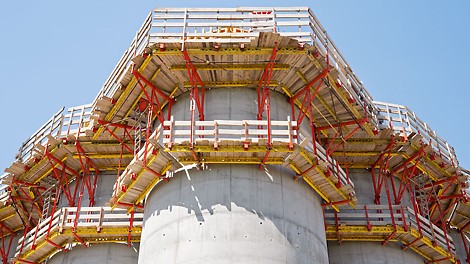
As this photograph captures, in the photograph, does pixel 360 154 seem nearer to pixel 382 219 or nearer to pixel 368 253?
pixel 382 219

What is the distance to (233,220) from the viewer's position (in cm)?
2545

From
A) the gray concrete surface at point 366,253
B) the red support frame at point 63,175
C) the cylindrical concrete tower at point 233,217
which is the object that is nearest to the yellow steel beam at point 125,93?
the cylindrical concrete tower at point 233,217

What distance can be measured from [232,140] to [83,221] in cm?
1423

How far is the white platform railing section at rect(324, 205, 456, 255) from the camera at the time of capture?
33.1 m

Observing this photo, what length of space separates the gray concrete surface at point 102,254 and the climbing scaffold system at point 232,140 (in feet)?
2.09

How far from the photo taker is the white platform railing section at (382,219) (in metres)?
33.1

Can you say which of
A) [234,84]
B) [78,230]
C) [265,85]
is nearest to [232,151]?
[265,85]

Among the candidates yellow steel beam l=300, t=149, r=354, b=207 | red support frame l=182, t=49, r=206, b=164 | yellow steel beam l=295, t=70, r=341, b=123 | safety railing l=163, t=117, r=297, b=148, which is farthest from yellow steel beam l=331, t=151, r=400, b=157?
red support frame l=182, t=49, r=206, b=164

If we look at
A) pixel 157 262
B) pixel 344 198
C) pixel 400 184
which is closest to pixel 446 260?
pixel 400 184

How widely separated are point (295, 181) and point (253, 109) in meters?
4.34

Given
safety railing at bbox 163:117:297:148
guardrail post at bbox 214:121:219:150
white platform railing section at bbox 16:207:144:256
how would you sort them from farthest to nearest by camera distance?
white platform railing section at bbox 16:207:144:256, safety railing at bbox 163:117:297:148, guardrail post at bbox 214:121:219:150

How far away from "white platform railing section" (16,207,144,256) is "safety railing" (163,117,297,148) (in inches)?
311

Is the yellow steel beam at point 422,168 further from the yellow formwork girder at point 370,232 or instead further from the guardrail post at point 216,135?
the guardrail post at point 216,135

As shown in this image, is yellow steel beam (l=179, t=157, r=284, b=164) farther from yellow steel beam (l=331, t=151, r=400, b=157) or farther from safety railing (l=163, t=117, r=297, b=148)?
yellow steel beam (l=331, t=151, r=400, b=157)
